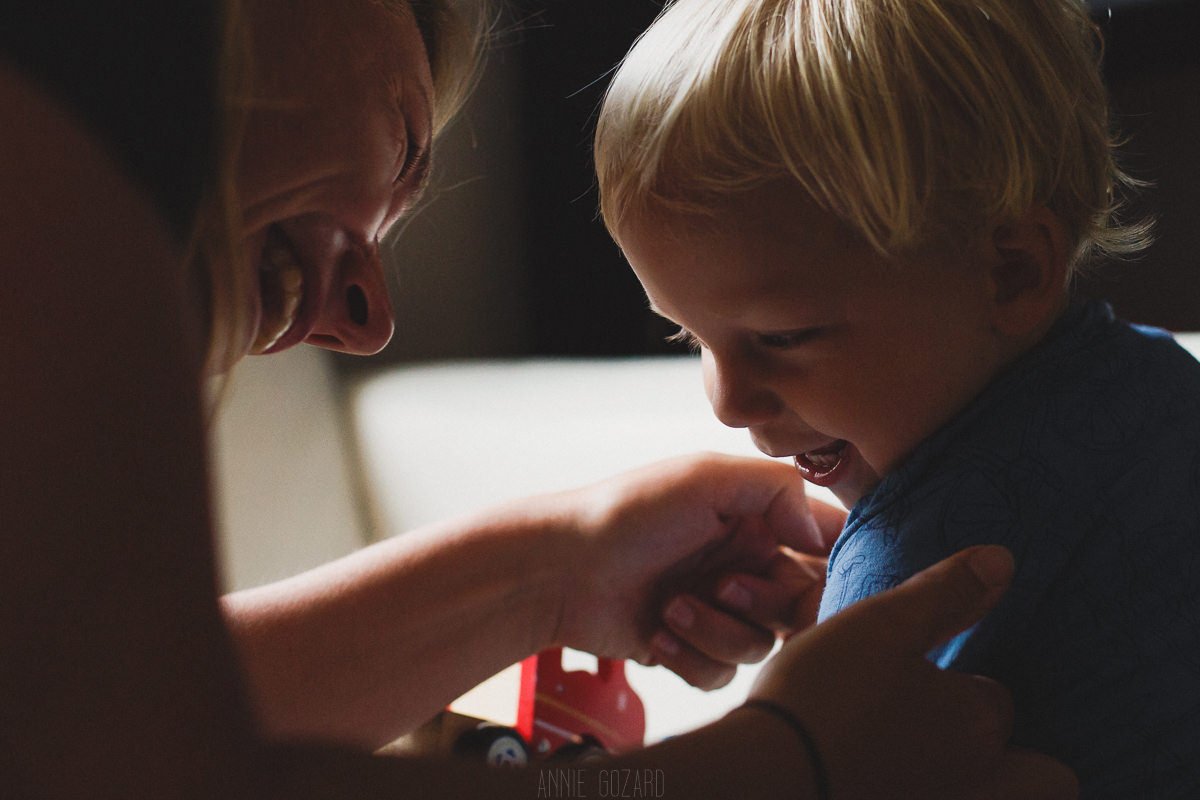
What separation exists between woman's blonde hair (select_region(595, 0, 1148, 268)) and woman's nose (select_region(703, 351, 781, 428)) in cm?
10

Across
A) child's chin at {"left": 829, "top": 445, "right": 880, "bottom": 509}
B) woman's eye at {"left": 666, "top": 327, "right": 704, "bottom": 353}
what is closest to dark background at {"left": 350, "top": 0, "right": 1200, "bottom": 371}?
woman's eye at {"left": 666, "top": 327, "right": 704, "bottom": 353}

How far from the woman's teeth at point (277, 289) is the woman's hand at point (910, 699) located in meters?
0.33

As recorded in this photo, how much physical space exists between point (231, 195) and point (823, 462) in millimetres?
399

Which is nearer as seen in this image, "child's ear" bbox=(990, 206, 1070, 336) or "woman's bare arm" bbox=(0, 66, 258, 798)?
"woman's bare arm" bbox=(0, 66, 258, 798)

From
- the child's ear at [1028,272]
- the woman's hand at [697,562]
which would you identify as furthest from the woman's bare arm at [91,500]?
the woman's hand at [697,562]

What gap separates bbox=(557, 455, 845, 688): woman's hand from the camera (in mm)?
874

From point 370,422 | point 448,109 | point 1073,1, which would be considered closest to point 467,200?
point 370,422

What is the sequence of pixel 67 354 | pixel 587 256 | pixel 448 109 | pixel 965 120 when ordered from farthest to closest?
pixel 587 256 < pixel 448 109 < pixel 965 120 < pixel 67 354

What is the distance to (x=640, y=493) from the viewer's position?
2.86ft

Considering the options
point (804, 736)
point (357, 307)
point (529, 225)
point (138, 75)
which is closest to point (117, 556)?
point (138, 75)

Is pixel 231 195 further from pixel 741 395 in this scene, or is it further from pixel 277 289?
pixel 741 395

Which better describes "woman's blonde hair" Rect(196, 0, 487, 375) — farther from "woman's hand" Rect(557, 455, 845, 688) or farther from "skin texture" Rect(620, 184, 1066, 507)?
"woman's hand" Rect(557, 455, 845, 688)

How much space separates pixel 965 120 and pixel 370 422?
3.27 feet

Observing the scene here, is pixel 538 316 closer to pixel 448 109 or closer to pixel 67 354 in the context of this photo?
pixel 448 109
